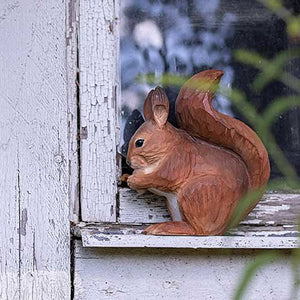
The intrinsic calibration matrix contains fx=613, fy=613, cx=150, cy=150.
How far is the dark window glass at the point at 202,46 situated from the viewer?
113 cm

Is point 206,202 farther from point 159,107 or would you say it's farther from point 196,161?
point 159,107

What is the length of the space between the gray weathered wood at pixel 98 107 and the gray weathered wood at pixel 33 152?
0.12ft

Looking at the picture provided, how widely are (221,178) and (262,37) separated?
12.3 inches

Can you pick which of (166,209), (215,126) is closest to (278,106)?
(215,126)

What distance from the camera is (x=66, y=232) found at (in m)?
1.08

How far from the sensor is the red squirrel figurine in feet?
3.42

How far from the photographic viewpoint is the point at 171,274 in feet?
3.62

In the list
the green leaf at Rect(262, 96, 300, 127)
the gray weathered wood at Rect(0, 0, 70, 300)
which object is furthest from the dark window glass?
the gray weathered wood at Rect(0, 0, 70, 300)

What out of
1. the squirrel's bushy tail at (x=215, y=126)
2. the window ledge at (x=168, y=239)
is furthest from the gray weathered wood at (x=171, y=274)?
the squirrel's bushy tail at (x=215, y=126)

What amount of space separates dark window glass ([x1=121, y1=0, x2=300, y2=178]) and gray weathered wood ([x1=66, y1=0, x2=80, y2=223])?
0.09 meters

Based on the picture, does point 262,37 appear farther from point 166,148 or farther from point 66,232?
point 66,232

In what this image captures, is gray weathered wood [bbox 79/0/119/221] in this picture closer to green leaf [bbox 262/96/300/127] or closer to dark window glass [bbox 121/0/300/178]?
dark window glass [bbox 121/0/300/178]

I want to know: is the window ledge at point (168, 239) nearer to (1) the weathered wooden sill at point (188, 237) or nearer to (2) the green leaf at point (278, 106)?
(1) the weathered wooden sill at point (188, 237)

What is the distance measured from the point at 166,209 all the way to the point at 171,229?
84 millimetres
